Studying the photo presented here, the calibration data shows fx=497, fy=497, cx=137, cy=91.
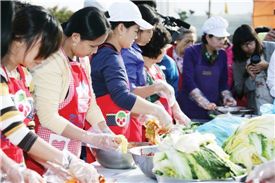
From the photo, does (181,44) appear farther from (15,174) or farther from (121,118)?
(15,174)

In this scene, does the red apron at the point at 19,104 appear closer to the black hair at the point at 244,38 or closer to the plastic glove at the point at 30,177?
the plastic glove at the point at 30,177

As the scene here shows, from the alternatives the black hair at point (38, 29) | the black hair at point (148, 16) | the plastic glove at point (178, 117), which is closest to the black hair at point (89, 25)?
the black hair at point (38, 29)

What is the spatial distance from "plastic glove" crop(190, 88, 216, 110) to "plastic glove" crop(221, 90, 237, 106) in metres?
0.17

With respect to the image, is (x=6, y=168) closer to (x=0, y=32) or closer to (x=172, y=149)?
(x=0, y=32)

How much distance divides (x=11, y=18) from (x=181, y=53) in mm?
3237

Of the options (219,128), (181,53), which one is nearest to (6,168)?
(219,128)

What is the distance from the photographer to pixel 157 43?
9.64ft

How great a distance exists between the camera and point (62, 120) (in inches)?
76.7

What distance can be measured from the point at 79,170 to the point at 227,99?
8.21 ft

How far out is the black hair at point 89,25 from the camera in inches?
82.3

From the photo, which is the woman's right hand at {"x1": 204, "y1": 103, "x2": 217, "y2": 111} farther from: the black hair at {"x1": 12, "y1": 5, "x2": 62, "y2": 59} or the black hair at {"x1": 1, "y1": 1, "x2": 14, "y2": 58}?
the black hair at {"x1": 1, "y1": 1, "x2": 14, "y2": 58}

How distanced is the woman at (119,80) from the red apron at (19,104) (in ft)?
1.77

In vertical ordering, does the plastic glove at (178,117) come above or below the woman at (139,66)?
below

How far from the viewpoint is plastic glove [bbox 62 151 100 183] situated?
1.63 meters
